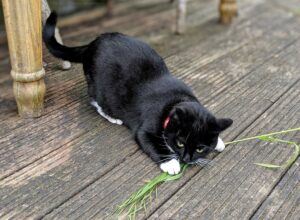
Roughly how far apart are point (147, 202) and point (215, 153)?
0.50 meters

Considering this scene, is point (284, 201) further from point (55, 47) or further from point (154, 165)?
point (55, 47)

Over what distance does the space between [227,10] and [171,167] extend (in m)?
2.28

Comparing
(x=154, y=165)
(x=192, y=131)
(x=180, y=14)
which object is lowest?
(x=154, y=165)

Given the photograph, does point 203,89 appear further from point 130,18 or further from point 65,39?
point 130,18

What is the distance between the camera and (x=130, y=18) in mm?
3879

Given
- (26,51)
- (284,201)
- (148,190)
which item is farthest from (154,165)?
(26,51)

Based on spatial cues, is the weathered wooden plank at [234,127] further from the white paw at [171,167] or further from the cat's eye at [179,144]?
the cat's eye at [179,144]

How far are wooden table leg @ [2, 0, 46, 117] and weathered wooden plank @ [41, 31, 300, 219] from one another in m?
0.62

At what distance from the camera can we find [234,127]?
2250 millimetres

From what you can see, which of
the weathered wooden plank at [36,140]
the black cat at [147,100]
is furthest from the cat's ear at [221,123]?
the weathered wooden plank at [36,140]

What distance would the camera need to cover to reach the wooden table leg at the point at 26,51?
1.95 m

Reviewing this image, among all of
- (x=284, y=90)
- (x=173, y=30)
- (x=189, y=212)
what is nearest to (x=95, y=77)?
(x=189, y=212)

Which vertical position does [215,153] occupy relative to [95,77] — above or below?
below

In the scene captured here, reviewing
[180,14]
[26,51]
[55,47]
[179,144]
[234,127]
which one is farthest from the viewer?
[180,14]
